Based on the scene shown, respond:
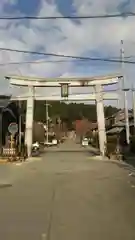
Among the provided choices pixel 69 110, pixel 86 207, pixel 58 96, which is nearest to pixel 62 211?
pixel 86 207

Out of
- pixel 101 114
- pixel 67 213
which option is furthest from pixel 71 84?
pixel 67 213

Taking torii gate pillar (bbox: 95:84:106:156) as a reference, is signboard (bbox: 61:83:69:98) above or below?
above

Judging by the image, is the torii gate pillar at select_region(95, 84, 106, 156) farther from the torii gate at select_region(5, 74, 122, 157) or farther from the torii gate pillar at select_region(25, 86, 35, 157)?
the torii gate pillar at select_region(25, 86, 35, 157)

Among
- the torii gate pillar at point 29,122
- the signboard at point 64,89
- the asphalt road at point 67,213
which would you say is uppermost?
the signboard at point 64,89

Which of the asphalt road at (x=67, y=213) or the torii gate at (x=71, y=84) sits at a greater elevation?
the torii gate at (x=71, y=84)

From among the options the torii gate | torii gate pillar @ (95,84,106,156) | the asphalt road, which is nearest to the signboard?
the torii gate

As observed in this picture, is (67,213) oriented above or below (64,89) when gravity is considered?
below

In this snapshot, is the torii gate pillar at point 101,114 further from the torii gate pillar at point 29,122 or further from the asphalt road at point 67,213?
the asphalt road at point 67,213

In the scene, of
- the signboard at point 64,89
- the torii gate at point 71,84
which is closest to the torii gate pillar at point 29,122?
the torii gate at point 71,84

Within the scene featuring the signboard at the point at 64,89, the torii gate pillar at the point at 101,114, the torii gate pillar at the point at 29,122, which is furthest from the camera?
the torii gate pillar at the point at 29,122

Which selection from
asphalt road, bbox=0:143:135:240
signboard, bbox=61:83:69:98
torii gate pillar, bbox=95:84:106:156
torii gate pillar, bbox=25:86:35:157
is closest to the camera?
asphalt road, bbox=0:143:135:240

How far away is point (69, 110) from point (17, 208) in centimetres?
17945

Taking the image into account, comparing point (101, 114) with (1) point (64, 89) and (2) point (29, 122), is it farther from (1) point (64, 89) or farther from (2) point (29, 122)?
(2) point (29, 122)

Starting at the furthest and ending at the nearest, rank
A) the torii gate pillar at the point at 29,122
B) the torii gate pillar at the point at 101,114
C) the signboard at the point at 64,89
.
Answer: the torii gate pillar at the point at 29,122 → the torii gate pillar at the point at 101,114 → the signboard at the point at 64,89
